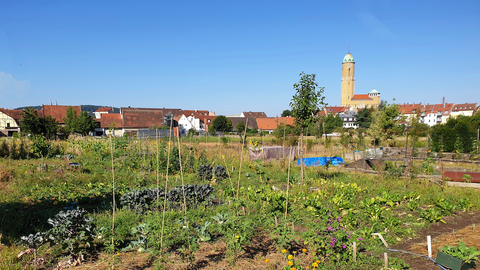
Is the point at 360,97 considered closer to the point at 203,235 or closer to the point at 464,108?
the point at 464,108

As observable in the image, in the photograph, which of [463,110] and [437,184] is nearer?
[437,184]

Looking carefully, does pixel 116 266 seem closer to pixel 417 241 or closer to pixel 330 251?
pixel 330 251

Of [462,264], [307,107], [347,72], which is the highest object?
[347,72]

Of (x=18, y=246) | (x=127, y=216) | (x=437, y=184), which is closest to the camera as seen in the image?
(x=18, y=246)

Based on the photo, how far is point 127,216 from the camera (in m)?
4.13

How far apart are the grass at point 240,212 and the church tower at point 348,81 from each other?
410ft

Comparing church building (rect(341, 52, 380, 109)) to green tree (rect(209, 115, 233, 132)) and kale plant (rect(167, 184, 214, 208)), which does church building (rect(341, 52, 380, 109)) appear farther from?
kale plant (rect(167, 184, 214, 208))

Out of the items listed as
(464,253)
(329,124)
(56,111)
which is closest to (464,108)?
(329,124)

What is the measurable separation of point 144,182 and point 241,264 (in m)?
4.64

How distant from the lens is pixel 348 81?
121812mm

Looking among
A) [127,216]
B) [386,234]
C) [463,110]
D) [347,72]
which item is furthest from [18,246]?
[347,72]

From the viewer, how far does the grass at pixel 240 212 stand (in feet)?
10.3

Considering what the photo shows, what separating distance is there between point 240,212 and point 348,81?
131234mm

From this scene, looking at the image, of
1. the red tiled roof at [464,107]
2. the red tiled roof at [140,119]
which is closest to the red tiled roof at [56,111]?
the red tiled roof at [140,119]
